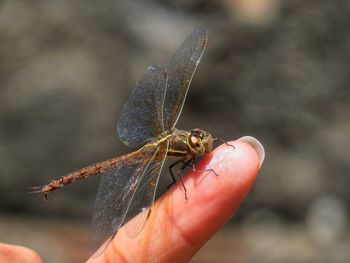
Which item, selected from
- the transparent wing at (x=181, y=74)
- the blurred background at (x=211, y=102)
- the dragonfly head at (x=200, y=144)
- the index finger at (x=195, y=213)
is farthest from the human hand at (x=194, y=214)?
the blurred background at (x=211, y=102)

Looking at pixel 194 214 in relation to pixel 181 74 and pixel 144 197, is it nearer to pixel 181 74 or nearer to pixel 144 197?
pixel 144 197

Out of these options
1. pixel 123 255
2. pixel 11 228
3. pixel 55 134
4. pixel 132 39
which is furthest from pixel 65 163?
pixel 123 255

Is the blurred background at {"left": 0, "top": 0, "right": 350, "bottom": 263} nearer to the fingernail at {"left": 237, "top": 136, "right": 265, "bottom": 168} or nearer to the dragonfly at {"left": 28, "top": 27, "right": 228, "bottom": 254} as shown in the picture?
the dragonfly at {"left": 28, "top": 27, "right": 228, "bottom": 254}

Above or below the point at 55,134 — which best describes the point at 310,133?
above


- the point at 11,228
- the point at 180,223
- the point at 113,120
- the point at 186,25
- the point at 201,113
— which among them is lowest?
the point at 11,228

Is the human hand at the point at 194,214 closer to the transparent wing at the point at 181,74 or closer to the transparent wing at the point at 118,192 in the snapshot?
the transparent wing at the point at 118,192

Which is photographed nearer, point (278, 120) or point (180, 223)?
point (180, 223)

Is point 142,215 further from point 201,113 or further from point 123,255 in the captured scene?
point 201,113
